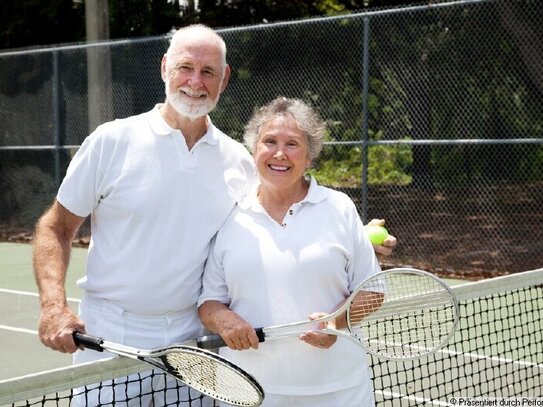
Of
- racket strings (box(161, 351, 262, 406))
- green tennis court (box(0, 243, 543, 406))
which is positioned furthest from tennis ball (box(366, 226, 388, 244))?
racket strings (box(161, 351, 262, 406))

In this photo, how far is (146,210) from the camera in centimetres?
283

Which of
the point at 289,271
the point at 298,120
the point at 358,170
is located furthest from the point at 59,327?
the point at 358,170

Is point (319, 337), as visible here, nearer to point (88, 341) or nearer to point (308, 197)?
point (308, 197)

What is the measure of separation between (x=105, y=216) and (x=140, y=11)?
507 inches

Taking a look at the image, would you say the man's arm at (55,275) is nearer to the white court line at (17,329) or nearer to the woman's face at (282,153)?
the woman's face at (282,153)

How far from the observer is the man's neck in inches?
116

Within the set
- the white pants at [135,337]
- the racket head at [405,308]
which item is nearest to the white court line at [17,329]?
the white pants at [135,337]

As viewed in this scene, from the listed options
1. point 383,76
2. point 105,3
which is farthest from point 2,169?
point 383,76

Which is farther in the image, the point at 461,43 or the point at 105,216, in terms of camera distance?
the point at 461,43

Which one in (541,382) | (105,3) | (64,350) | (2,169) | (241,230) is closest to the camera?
(64,350)

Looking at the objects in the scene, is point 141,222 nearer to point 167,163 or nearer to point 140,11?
point 167,163

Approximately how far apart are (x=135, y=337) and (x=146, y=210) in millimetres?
403

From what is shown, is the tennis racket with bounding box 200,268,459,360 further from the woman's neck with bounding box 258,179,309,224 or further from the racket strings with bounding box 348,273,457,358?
the woman's neck with bounding box 258,179,309,224

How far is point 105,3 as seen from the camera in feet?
41.3
